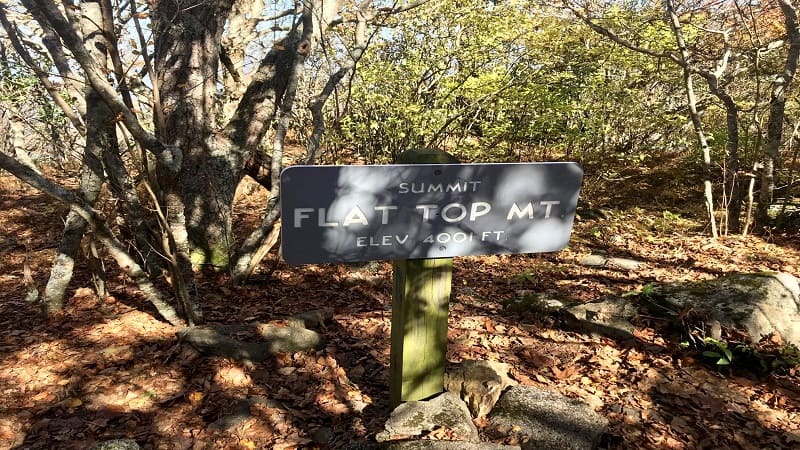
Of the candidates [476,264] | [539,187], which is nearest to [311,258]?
[539,187]

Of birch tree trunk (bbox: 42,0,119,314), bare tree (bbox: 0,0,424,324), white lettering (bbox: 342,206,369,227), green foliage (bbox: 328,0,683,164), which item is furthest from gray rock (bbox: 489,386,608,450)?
green foliage (bbox: 328,0,683,164)

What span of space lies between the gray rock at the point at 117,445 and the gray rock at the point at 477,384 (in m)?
1.92

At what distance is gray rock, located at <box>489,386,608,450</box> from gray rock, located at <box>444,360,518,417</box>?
67 millimetres

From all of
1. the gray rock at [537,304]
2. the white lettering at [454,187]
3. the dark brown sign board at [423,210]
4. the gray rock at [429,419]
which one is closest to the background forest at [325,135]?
the gray rock at [537,304]

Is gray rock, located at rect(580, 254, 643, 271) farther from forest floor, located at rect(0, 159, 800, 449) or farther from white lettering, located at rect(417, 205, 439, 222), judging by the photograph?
white lettering, located at rect(417, 205, 439, 222)

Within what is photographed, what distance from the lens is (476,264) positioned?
24.4ft

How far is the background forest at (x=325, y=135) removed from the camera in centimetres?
400

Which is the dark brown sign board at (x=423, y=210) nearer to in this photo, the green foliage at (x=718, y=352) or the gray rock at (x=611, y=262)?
the green foliage at (x=718, y=352)

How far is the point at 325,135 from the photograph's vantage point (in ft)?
26.8

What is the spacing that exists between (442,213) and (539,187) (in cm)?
53

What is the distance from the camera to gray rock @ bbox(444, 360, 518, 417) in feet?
9.83

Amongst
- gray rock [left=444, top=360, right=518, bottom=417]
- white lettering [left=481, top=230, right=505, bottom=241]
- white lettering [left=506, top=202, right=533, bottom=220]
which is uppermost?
white lettering [left=506, top=202, right=533, bottom=220]

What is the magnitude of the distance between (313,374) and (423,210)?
85.1 inches

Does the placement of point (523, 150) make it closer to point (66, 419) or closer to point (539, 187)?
point (539, 187)
